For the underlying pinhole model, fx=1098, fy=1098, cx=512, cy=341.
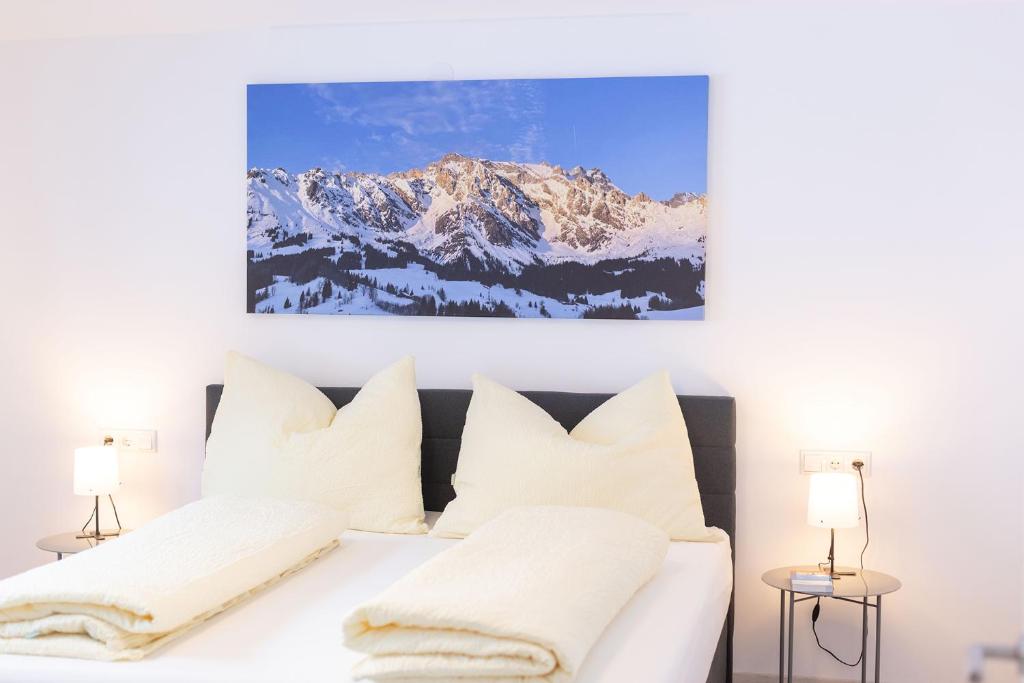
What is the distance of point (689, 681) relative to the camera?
7.91 ft

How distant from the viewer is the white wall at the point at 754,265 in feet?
11.5

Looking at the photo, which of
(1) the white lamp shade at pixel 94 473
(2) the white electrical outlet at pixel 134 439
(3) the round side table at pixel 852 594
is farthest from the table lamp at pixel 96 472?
(3) the round side table at pixel 852 594

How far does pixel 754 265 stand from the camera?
3.64 meters

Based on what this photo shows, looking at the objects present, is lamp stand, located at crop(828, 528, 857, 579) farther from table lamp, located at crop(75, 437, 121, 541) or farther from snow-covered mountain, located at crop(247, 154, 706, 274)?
table lamp, located at crop(75, 437, 121, 541)

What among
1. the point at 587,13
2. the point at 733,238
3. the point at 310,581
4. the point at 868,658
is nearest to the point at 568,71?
the point at 587,13

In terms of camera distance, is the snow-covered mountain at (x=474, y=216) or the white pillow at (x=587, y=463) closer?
the white pillow at (x=587, y=463)

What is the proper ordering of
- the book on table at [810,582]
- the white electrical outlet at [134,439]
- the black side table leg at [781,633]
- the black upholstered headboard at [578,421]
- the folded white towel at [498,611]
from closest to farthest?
the folded white towel at [498,611]
the book on table at [810,582]
the black side table leg at [781,633]
the black upholstered headboard at [578,421]
the white electrical outlet at [134,439]

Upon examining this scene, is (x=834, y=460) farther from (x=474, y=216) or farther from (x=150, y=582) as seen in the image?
(x=150, y=582)

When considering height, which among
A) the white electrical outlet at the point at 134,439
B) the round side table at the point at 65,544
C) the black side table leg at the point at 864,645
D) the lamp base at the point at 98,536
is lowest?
the black side table leg at the point at 864,645

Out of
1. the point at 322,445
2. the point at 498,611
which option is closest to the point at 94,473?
the point at 322,445

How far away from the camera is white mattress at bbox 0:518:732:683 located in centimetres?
215

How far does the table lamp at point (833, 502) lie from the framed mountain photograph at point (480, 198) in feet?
2.28

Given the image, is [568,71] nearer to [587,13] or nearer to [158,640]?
[587,13]

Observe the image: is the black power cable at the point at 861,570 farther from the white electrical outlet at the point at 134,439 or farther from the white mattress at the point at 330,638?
the white electrical outlet at the point at 134,439
